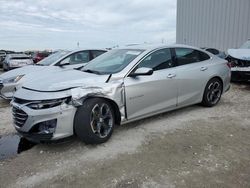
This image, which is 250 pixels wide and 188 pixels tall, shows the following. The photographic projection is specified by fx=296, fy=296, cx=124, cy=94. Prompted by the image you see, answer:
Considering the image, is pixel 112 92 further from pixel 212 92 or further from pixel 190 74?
pixel 212 92

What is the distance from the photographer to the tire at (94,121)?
421 centimetres

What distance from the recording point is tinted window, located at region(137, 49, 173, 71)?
17.2ft

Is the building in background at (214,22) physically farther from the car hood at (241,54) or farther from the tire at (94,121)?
the tire at (94,121)

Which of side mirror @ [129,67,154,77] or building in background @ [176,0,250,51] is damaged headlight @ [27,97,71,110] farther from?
building in background @ [176,0,250,51]

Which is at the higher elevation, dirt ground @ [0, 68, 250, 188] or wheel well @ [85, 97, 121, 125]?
wheel well @ [85, 97, 121, 125]

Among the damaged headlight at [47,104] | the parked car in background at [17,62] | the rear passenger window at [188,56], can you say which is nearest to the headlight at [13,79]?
the damaged headlight at [47,104]

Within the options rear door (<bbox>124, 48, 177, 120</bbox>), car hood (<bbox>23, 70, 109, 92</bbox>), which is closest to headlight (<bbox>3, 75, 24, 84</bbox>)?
car hood (<bbox>23, 70, 109, 92</bbox>)

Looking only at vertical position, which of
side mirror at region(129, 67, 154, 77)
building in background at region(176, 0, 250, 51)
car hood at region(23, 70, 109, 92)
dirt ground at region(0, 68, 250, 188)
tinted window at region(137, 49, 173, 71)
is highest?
building in background at region(176, 0, 250, 51)

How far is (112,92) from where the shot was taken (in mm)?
4551

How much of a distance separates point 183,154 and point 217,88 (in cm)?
294

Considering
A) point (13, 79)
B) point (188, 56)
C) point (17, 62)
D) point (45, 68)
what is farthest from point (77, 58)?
point (17, 62)

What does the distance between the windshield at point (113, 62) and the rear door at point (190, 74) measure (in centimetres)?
98

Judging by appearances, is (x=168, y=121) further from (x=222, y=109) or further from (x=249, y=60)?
(x=249, y=60)

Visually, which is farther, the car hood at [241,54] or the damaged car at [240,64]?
the car hood at [241,54]
